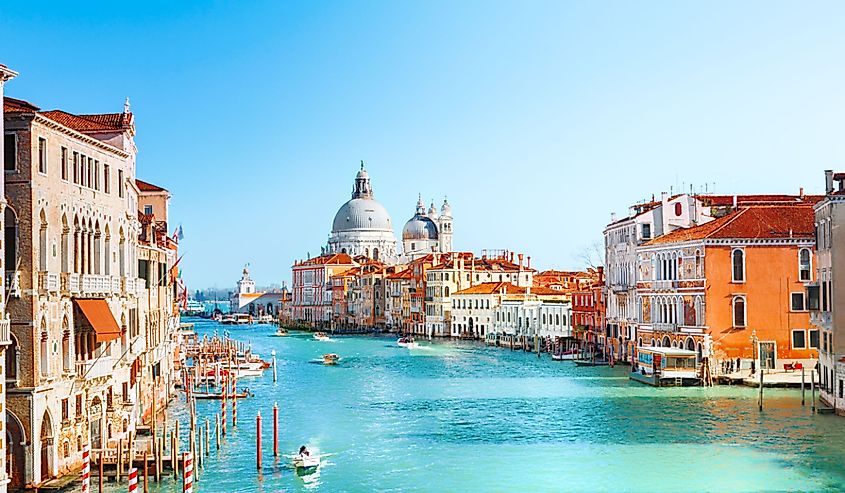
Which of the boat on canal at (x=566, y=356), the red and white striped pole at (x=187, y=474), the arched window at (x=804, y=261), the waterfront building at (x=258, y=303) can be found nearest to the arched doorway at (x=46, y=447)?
the red and white striped pole at (x=187, y=474)

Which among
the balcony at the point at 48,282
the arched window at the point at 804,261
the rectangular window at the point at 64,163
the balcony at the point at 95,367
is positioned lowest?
the balcony at the point at 95,367

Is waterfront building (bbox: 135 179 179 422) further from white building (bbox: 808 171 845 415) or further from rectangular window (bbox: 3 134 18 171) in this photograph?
white building (bbox: 808 171 845 415)

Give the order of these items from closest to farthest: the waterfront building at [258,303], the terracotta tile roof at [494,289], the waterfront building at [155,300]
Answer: the waterfront building at [155,300]
the terracotta tile roof at [494,289]
the waterfront building at [258,303]

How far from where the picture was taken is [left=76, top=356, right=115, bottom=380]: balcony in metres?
14.0

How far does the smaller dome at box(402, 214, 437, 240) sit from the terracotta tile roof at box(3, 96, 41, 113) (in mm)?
73677

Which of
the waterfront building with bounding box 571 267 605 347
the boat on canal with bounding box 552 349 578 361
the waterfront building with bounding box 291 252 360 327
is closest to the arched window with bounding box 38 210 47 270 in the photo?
the boat on canal with bounding box 552 349 578 361

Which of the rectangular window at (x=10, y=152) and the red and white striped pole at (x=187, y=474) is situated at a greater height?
the rectangular window at (x=10, y=152)

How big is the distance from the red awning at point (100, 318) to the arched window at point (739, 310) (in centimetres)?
1678

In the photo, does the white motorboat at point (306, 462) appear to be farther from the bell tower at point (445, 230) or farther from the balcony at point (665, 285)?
the bell tower at point (445, 230)

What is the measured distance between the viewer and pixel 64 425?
13.4m

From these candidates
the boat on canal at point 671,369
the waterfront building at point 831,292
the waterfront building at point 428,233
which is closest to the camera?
the waterfront building at point 831,292

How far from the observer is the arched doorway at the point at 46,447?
42.0 ft

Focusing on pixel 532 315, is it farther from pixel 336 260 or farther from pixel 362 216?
pixel 362 216

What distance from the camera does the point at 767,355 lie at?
26906 mm
